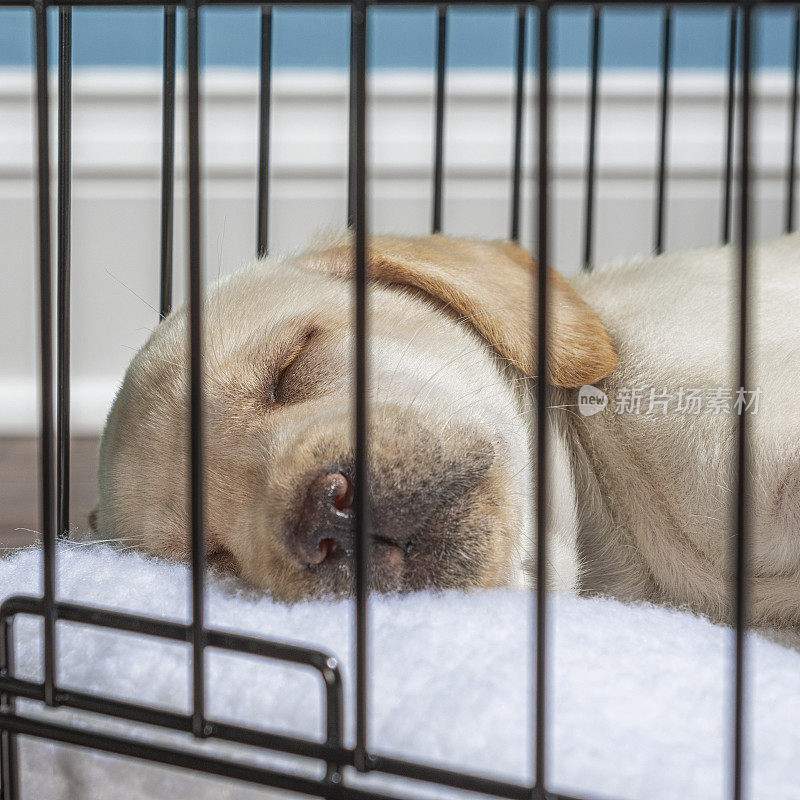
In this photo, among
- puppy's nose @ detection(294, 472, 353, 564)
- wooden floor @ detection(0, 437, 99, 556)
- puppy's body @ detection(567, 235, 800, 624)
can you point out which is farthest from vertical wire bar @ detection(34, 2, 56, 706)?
wooden floor @ detection(0, 437, 99, 556)

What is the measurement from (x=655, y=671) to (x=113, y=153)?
10.5ft

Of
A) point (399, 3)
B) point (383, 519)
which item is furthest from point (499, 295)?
point (399, 3)

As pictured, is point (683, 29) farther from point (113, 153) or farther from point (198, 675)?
point (198, 675)

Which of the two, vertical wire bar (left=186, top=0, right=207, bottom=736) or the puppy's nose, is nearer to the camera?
vertical wire bar (left=186, top=0, right=207, bottom=736)

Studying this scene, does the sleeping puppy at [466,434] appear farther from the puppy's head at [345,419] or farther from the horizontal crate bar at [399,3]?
the horizontal crate bar at [399,3]

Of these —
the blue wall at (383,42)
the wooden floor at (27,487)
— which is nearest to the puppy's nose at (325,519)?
the wooden floor at (27,487)

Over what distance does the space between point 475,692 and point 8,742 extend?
17.6 inches

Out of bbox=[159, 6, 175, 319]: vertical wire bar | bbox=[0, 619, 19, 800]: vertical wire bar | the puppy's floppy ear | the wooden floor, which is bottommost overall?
the wooden floor

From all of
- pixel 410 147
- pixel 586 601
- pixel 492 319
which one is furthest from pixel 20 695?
pixel 410 147

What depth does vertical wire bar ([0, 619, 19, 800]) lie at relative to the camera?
2.93 ft

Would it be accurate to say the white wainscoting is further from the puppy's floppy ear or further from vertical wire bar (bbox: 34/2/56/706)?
vertical wire bar (bbox: 34/2/56/706)

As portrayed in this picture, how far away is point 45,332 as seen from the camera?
0.85 meters

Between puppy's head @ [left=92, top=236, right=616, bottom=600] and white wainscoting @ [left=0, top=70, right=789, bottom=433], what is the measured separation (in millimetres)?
2159

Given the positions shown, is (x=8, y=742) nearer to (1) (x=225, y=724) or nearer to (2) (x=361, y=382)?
(1) (x=225, y=724)
